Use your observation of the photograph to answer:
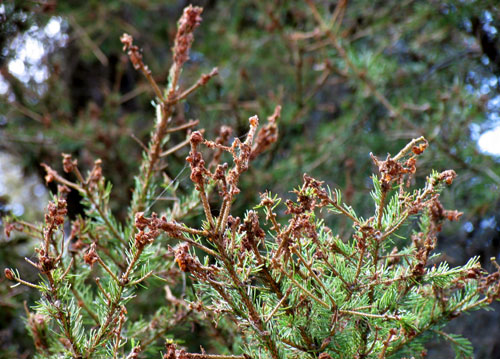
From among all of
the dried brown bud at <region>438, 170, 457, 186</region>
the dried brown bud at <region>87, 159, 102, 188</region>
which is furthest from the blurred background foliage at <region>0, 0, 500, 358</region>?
the dried brown bud at <region>438, 170, 457, 186</region>

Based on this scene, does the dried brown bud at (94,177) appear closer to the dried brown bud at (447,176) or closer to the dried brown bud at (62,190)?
the dried brown bud at (62,190)

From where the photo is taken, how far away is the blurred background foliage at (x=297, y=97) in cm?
208

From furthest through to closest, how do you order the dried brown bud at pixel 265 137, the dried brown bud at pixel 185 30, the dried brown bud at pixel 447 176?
the dried brown bud at pixel 265 137, the dried brown bud at pixel 185 30, the dried brown bud at pixel 447 176

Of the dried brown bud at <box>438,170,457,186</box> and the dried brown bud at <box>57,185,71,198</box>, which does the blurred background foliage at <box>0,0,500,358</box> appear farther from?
the dried brown bud at <box>438,170,457,186</box>

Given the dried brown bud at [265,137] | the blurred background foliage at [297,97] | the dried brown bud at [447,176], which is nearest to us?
the dried brown bud at [447,176]

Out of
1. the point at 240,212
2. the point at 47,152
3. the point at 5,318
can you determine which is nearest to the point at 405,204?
the point at 240,212

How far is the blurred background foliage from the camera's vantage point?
6.81 feet

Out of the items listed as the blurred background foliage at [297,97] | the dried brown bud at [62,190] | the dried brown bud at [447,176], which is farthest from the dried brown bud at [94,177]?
the dried brown bud at [447,176]

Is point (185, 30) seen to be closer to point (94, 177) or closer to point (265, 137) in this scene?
point (265, 137)

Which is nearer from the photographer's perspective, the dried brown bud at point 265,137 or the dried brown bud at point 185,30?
the dried brown bud at point 185,30

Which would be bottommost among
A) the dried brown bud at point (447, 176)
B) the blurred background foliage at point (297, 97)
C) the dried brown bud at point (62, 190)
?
the blurred background foliage at point (297, 97)

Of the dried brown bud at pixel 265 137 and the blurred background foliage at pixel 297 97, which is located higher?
the dried brown bud at pixel 265 137

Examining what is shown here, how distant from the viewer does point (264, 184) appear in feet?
8.37

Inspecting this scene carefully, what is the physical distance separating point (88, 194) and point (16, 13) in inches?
54.2
